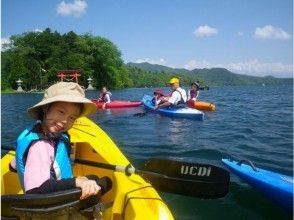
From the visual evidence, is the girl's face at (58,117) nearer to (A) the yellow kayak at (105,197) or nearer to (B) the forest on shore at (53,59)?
(A) the yellow kayak at (105,197)

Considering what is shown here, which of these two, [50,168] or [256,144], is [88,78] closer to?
[256,144]

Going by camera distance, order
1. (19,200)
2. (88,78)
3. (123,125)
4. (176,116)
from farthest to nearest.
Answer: (88,78)
(176,116)
(123,125)
(19,200)

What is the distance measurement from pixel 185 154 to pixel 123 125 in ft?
16.9

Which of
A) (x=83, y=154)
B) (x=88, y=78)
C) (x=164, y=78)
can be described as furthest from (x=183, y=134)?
(x=164, y=78)

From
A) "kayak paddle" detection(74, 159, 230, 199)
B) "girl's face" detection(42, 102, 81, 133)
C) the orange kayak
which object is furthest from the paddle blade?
the orange kayak

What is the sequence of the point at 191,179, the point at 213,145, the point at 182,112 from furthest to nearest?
the point at 182,112 < the point at 213,145 < the point at 191,179

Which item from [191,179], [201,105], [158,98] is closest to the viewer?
[191,179]

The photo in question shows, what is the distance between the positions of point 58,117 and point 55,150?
0.23m

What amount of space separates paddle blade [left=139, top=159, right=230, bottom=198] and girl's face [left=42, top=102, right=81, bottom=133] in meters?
1.23

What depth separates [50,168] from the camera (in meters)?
2.48

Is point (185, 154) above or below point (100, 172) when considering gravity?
below

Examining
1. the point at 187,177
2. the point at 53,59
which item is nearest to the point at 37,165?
the point at 187,177

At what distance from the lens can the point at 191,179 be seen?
11.5 ft

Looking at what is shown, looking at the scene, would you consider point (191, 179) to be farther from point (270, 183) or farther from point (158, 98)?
point (158, 98)
